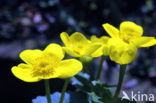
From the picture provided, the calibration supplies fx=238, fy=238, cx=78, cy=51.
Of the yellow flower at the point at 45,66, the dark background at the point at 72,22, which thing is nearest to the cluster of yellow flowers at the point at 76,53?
the yellow flower at the point at 45,66

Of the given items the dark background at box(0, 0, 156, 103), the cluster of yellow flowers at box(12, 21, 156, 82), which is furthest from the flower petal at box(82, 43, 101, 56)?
the dark background at box(0, 0, 156, 103)

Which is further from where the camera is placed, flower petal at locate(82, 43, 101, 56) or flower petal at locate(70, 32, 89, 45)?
flower petal at locate(70, 32, 89, 45)

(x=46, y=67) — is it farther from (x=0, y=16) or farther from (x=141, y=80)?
(x=0, y=16)

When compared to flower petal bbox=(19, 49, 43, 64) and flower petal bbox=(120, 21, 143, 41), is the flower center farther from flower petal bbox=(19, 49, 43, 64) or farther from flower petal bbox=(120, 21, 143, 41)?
flower petal bbox=(120, 21, 143, 41)

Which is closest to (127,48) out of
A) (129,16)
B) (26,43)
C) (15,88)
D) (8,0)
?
(15,88)

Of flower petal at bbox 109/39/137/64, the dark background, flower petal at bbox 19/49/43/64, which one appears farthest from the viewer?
the dark background

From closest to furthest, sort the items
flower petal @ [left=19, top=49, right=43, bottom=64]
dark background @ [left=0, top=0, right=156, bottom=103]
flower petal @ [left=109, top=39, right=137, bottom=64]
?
flower petal @ [left=109, top=39, right=137, bottom=64] < flower petal @ [left=19, top=49, right=43, bottom=64] < dark background @ [left=0, top=0, right=156, bottom=103]

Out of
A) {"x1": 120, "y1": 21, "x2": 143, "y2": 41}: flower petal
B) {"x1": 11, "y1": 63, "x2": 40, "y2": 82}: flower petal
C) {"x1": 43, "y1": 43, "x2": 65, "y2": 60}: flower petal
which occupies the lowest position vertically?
{"x1": 11, "y1": 63, "x2": 40, "y2": 82}: flower petal
